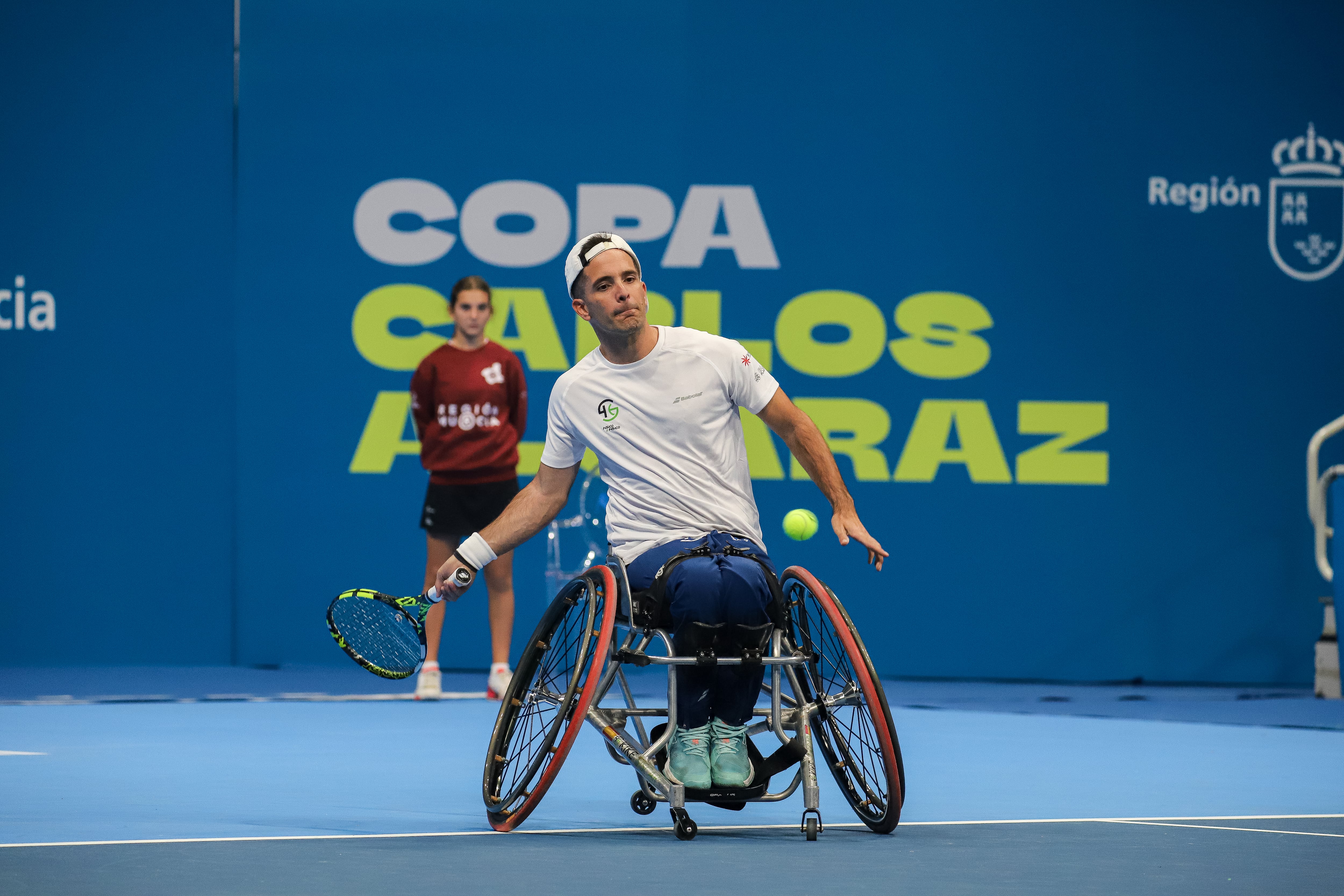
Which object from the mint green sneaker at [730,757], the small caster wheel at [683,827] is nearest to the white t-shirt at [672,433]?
the mint green sneaker at [730,757]

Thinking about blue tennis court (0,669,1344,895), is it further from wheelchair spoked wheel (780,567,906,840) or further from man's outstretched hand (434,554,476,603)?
man's outstretched hand (434,554,476,603)

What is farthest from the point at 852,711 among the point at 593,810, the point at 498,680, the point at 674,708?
the point at 498,680

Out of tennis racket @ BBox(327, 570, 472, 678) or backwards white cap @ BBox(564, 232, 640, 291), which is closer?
backwards white cap @ BBox(564, 232, 640, 291)

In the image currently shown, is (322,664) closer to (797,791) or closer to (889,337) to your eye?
(889,337)

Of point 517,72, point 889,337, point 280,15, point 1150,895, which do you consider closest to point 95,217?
point 280,15

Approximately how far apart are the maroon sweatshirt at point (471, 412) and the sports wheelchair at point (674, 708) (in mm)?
2802

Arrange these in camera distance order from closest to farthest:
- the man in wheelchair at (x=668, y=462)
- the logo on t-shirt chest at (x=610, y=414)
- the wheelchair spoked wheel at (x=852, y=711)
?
the wheelchair spoked wheel at (x=852, y=711), the man in wheelchair at (x=668, y=462), the logo on t-shirt chest at (x=610, y=414)

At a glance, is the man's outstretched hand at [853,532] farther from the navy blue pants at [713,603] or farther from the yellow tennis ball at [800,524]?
the yellow tennis ball at [800,524]

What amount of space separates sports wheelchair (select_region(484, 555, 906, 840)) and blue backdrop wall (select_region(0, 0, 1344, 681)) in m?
3.76

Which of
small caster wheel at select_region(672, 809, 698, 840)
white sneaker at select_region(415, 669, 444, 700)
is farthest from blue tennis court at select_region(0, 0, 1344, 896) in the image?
small caster wheel at select_region(672, 809, 698, 840)

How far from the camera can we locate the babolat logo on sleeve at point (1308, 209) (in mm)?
7723

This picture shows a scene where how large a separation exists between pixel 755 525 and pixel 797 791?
979mm

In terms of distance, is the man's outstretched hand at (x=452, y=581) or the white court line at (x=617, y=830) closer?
the white court line at (x=617, y=830)

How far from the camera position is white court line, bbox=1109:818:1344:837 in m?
3.97
